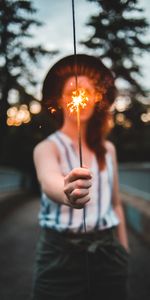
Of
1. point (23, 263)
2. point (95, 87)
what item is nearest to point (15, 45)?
point (95, 87)

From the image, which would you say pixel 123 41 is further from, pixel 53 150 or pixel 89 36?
pixel 53 150

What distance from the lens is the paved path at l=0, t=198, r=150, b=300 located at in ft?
15.3

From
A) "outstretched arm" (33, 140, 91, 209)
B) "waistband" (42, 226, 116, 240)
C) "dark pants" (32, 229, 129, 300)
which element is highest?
"outstretched arm" (33, 140, 91, 209)

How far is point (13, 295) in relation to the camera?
452cm

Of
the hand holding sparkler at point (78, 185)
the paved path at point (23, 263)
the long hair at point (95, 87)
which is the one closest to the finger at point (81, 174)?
the hand holding sparkler at point (78, 185)

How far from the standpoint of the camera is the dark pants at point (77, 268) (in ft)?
5.08

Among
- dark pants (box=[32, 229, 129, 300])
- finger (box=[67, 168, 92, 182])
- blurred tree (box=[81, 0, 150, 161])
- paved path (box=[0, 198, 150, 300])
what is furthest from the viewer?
paved path (box=[0, 198, 150, 300])

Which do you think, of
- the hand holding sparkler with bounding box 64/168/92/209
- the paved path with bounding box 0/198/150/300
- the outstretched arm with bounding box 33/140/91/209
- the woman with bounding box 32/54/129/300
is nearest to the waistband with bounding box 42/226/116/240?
the woman with bounding box 32/54/129/300

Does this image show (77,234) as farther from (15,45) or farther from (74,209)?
(15,45)

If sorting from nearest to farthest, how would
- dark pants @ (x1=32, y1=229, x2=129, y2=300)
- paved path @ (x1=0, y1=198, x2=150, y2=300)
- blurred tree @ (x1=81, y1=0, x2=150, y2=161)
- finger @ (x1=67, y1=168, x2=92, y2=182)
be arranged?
1. finger @ (x1=67, y1=168, x2=92, y2=182)
2. blurred tree @ (x1=81, y1=0, x2=150, y2=161)
3. dark pants @ (x1=32, y1=229, x2=129, y2=300)
4. paved path @ (x1=0, y1=198, x2=150, y2=300)

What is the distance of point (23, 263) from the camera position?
611 centimetres

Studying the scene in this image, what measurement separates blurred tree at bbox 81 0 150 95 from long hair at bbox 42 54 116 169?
0.27 ft

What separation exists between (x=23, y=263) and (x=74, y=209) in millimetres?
4810

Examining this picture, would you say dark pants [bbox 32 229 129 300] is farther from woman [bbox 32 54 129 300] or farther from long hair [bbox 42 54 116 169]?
long hair [bbox 42 54 116 169]
